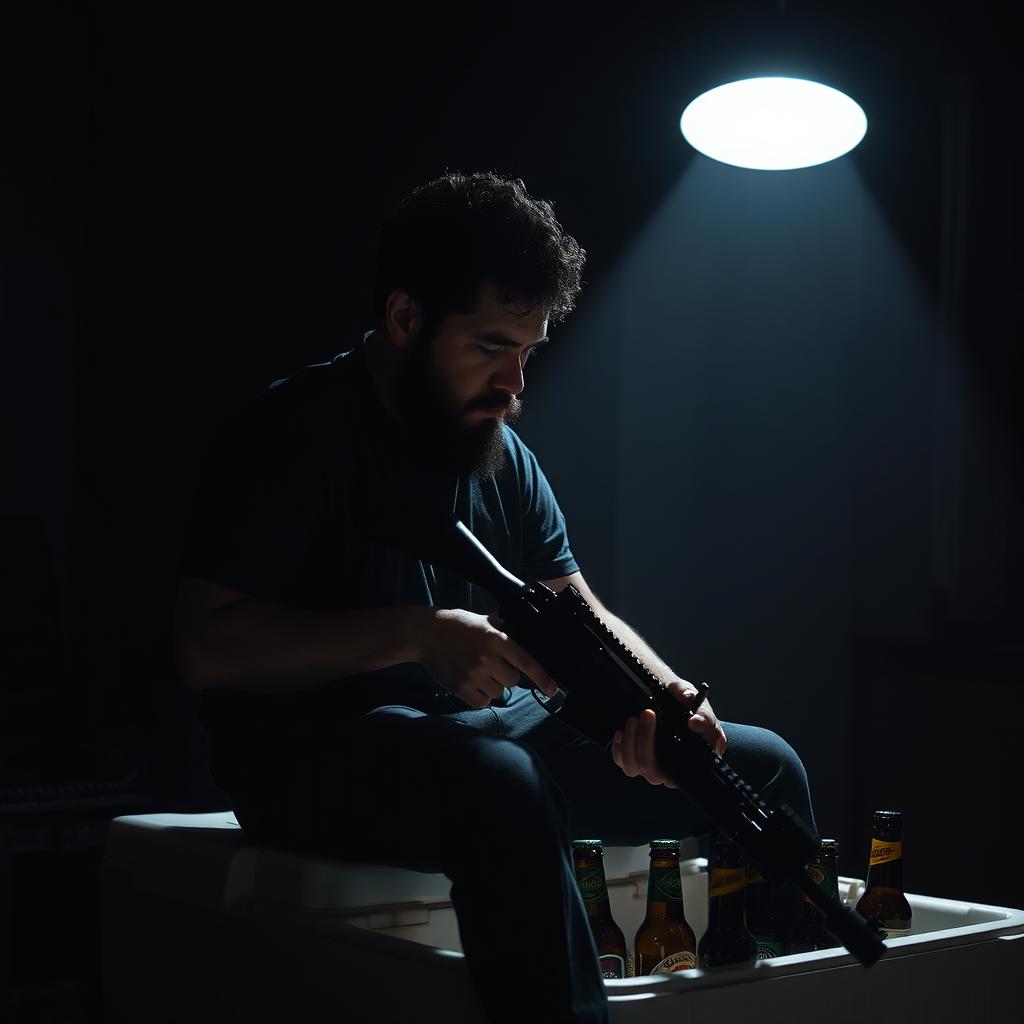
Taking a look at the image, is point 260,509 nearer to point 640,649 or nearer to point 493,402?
point 493,402

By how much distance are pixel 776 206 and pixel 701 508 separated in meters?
0.60

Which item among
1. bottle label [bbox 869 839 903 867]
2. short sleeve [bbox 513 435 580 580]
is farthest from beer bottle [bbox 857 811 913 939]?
short sleeve [bbox 513 435 580 580]

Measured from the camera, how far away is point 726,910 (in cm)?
101

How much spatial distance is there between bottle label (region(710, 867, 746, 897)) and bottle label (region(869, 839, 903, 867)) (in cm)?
22

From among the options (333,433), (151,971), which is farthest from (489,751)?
(151,971)

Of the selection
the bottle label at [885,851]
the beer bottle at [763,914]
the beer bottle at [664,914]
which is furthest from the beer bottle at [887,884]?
the beer bottle at [664,914]

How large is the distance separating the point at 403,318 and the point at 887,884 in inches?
30.1

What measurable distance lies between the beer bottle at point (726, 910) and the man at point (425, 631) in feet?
0.31

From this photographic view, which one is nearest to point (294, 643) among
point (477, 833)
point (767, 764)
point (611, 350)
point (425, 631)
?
point (425, 631)

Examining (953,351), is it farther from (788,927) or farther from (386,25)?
(386,25)

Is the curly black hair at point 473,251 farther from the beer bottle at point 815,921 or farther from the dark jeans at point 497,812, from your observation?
the beer bottle at point 815,921

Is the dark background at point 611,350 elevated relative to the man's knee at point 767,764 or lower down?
elevated

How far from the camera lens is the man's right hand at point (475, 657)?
0.92 metres

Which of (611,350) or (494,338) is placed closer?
(494,338)
